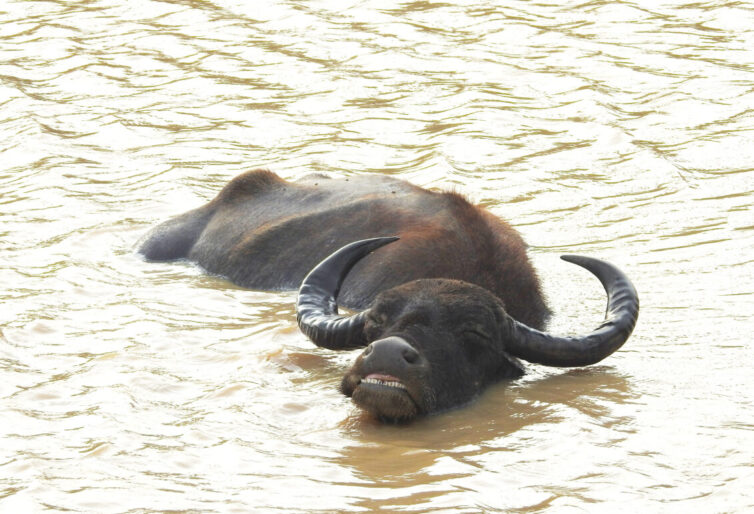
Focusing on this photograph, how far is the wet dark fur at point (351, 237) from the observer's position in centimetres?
723

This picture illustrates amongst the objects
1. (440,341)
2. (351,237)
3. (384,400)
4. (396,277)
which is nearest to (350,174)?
(351,237)

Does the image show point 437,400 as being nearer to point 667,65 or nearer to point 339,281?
point 339,281

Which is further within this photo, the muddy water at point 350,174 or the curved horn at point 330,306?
the curved horn at point 330,306

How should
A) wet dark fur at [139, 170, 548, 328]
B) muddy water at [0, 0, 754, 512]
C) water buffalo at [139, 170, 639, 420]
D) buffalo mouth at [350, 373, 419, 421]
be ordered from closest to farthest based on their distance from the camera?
muddy water at [0, 0, 754, 512], buffalo mouth at [350, 373, 419, 421], water buffalo at [139, 170, 639, 420], wet dark fur at [139, 170, 548, 328]

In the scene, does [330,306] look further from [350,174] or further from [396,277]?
[350,174]

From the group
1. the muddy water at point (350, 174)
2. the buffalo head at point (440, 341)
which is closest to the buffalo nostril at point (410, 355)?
the buffalo head at point (440, 341)

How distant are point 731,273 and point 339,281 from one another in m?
2.74

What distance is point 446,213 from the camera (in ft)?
25.5

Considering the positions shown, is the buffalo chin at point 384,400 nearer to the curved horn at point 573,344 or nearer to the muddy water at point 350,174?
the muddy water at point 350,174

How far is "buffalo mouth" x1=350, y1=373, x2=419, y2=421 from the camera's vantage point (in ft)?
18.5

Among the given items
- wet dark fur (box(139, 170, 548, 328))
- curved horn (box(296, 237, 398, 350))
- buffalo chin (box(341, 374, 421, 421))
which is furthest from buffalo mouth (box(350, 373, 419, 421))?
wet dark fur (box(139, 170, 548, 328))

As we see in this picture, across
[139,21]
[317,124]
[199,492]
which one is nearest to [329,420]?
[199,492]

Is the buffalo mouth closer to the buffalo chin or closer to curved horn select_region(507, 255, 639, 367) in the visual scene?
the buffalo chin

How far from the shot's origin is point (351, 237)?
8.06 meters
